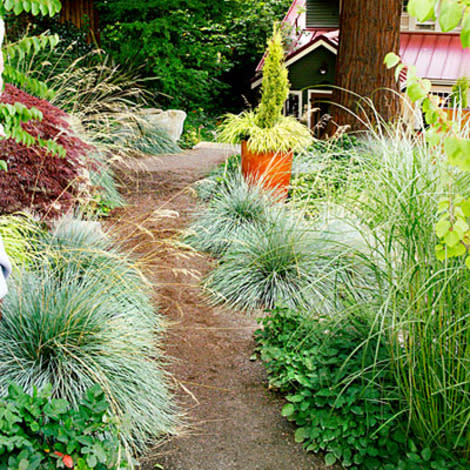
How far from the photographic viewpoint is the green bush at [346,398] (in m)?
2.64

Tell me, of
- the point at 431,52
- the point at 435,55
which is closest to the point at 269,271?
the point at 435,55

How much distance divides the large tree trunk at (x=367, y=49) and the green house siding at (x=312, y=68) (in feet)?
20.2

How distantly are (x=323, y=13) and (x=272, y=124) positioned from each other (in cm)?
1017

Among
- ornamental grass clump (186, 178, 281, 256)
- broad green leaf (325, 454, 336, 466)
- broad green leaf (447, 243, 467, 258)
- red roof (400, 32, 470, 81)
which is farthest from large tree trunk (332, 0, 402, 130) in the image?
red roof (400, 32, 470, 81)

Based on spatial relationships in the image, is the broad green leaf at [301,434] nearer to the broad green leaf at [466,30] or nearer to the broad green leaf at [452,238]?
the broad green leaf at [452,238]

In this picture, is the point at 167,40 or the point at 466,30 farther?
the point at 167,40

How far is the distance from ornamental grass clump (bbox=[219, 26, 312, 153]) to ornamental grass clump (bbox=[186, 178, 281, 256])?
608 millimetres

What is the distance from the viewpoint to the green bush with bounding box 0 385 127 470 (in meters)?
2.10

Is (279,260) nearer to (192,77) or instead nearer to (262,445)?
(262,445)

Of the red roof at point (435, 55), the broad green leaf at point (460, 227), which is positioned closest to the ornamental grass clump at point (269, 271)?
the broad green leaf at point (460, 227)

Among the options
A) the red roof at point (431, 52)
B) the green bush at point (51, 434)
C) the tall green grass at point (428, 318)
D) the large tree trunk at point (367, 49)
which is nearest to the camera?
the green bush at point (51, 434)

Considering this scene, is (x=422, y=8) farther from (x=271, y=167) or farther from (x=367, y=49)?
(x=367, y=49)

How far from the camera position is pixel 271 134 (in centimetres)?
616

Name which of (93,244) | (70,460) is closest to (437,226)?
(70,460)
